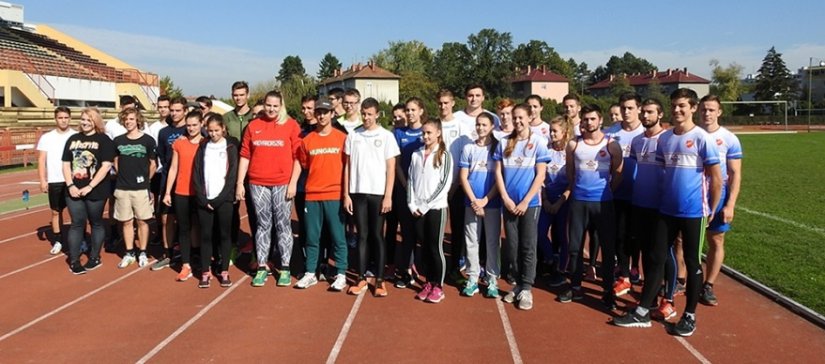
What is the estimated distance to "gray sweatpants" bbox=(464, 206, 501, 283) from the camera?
17.3ft

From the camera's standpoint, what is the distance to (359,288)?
5.42m

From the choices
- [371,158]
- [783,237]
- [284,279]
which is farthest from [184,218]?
[783,237]

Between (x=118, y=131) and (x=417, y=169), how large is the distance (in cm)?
427

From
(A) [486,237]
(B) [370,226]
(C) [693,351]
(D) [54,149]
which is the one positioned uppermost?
(D) [54,149]

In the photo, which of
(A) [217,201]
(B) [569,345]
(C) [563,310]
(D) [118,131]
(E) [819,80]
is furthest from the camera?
(E) [819,80]

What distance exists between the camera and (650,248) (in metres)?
4.59

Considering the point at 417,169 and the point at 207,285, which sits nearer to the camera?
the point at 417,169

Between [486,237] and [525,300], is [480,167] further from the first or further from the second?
[525,300]

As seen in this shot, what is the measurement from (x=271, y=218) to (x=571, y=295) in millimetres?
2986

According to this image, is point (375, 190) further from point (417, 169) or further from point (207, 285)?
point (207, 285)

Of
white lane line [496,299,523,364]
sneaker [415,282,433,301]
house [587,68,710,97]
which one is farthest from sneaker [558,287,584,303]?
house [587,68,710,97]

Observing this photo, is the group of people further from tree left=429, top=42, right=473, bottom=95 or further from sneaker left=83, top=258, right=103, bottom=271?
tree left=429, top=42, right=473, bottom=95

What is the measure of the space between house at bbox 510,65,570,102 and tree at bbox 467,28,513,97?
1.85m

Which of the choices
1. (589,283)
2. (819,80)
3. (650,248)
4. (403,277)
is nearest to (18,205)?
(403,277)
